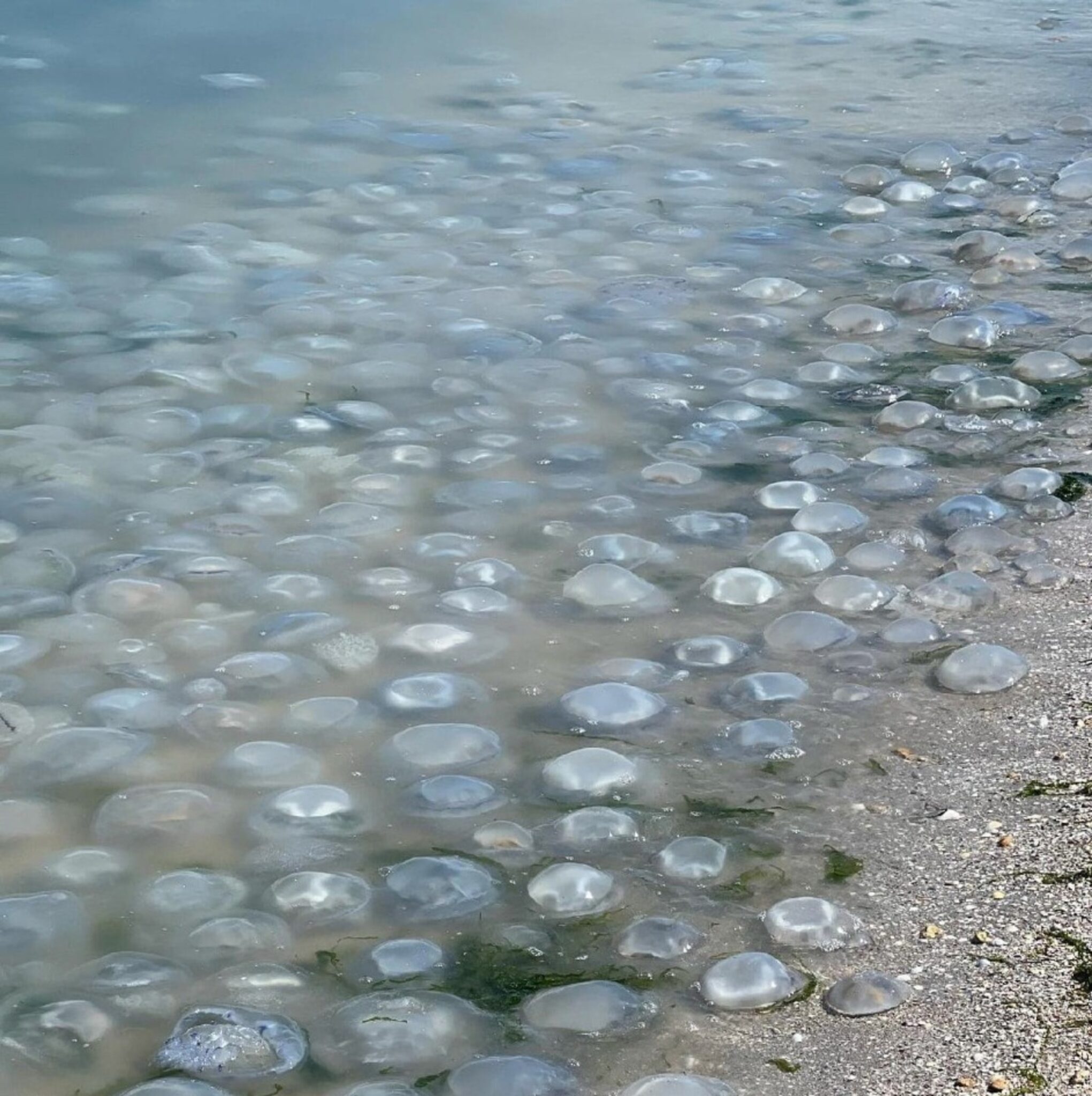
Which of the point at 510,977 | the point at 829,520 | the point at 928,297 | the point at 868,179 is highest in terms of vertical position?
the point at 868,179

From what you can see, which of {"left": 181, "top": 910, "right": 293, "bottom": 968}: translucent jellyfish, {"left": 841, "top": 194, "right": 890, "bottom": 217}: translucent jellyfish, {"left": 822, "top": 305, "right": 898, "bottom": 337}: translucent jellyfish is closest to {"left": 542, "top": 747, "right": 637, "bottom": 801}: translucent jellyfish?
{"left": 181, "top": 910, "right": 293, "bottom": 968}: translucent jellyfish

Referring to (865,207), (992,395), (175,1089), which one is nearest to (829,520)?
(992,395)

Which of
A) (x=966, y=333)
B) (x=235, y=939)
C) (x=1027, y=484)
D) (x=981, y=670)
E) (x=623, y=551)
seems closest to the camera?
(x=235, y=939)

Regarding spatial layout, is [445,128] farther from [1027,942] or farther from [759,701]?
[1027,942]

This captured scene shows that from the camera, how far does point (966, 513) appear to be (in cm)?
217

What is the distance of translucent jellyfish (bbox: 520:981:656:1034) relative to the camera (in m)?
1.32

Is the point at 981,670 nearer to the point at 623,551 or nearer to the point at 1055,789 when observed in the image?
the point at 1055,789

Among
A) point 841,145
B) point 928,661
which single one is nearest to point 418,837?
point 928,661

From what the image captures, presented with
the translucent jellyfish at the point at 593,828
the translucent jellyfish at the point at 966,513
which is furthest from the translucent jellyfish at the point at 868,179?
the translucent jellyfish at the point at 593,828

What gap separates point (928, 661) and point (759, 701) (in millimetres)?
227

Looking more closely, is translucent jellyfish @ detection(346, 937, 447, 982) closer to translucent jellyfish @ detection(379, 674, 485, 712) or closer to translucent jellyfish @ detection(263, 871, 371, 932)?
translucent jellyfish @ detection(263, 871, 371, 932)

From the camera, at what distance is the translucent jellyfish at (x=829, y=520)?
2.18 m

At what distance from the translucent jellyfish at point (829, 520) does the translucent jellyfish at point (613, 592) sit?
0.27 meters

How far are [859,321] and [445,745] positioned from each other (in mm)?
1505
